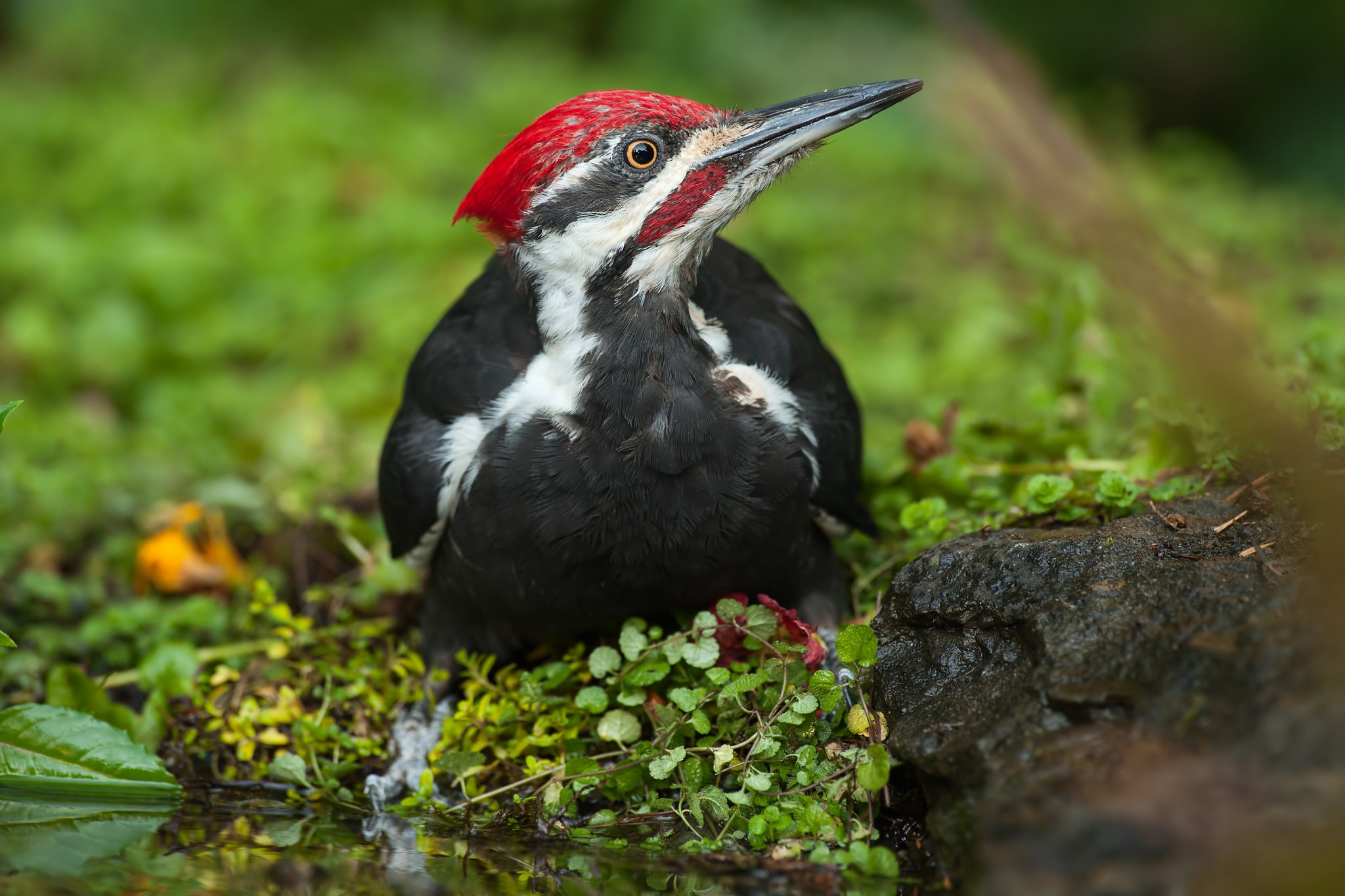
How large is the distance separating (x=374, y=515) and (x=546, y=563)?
184cm

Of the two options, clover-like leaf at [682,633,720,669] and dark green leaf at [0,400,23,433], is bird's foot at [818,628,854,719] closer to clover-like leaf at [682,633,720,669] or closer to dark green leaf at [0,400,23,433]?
clover-like leaf at [682,633,720,669]

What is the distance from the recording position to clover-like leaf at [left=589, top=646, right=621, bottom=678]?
3254 millimetres

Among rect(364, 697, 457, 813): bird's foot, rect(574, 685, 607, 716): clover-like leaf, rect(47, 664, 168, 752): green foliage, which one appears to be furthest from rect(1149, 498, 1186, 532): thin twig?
rect(47, 664, 168, 752): green foliage

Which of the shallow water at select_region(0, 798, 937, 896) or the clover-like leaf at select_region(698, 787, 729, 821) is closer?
the shallow water at select_region(0, 798, 937, 896)

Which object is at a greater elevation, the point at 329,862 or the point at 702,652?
the point at 702,652

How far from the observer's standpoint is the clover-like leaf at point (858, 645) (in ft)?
9.36

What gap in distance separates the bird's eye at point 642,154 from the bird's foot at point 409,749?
171 cm

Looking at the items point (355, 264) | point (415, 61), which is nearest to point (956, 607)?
point (355, 264)

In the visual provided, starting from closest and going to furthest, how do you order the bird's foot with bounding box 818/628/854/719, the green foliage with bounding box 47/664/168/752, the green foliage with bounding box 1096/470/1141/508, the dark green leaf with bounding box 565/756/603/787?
the bird's foot with bounding box 818/628/854/719
the dark green leaf with bounding box 565/756/603/787
the green foliage with bounding box 1096/470/1141/508
the green foliage with bounding box 47/664/168/752

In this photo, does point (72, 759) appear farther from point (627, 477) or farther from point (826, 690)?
point (826, 690)

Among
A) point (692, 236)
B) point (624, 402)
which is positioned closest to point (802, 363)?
→ point (692, 236)

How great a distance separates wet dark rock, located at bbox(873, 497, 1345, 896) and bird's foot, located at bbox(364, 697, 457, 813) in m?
1.40

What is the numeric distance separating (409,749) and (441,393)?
3.48 feet

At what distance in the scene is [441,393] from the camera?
11.3ft
